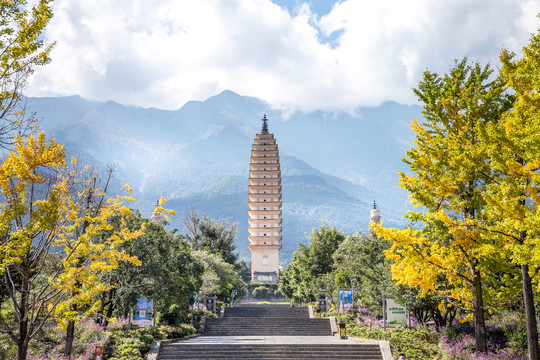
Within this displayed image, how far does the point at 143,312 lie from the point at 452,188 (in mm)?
12016

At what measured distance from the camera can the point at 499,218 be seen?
33.0 feet

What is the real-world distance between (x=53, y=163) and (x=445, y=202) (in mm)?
9637

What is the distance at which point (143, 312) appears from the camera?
17.1m

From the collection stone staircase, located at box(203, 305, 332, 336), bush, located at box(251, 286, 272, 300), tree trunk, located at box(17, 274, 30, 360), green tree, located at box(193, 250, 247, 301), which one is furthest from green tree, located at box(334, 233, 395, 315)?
bush, located at box(251, 286, 272, 300)

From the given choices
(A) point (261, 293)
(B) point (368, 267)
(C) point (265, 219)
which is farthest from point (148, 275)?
(C) point (265, 219)

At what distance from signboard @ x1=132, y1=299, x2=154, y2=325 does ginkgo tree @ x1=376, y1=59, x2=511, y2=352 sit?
9.74 meters

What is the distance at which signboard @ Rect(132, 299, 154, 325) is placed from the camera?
17016 millimetres

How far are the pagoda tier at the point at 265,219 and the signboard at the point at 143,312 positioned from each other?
174ft

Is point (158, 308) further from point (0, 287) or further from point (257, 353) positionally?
point (0, 287)

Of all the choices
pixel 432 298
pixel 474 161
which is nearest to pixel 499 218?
pixel 474 161

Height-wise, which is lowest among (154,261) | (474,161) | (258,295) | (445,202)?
(258,295)

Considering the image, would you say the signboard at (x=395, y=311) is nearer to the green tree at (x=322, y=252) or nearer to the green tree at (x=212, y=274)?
the green tree at (x=212, y=274)

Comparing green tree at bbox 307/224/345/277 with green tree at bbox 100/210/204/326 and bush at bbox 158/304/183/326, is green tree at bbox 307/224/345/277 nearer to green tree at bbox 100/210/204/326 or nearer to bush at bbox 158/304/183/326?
bush at bbox 158/304/183/326

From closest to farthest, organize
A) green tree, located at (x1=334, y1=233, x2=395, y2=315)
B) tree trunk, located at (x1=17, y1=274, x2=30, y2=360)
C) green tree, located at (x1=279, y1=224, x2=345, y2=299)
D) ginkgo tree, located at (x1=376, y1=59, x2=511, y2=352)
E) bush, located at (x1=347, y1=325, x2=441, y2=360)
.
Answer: tree trunk, located at (x1=17, y1=274, x2=30, y2=360) < ginkgo tree, located at (x1=376, y1=59, x2=511, y2=352) < bush, located at (x1=347, y1=325, x2=441, y2=360) < green tree, located at (x1=334, y1=233, x2=395, y2=315) < green tree, located at (x1=279, y1=224, x2=345, y2=299)
